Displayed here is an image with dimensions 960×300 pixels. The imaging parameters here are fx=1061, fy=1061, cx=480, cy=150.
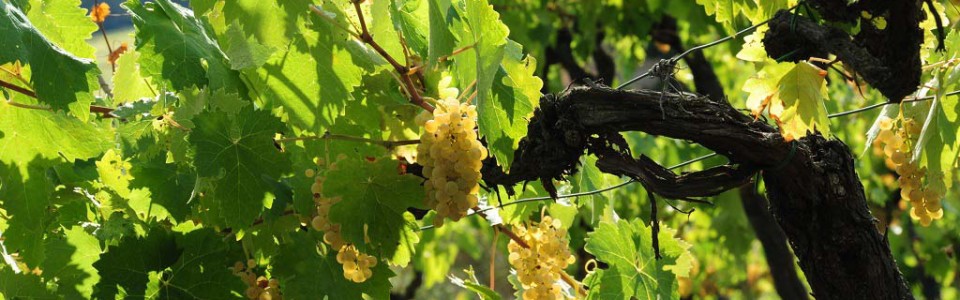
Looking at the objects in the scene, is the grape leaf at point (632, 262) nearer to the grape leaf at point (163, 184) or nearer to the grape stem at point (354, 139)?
the grape stem at point (354, 139)

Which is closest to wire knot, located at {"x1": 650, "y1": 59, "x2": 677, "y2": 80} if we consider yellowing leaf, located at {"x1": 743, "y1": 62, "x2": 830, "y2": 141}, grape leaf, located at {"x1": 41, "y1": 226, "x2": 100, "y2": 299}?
yellowing leaf, located at {"x1": 743, "y1": 62, "x2": 830, "y2": 141}

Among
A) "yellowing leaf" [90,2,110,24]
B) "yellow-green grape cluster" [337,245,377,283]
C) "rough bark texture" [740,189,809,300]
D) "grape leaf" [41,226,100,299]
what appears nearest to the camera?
"yellow-green grape cluster" [337,245,377,283]

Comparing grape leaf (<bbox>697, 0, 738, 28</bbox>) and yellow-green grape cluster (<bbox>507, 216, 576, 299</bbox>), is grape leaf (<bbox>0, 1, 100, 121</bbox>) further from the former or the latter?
grape leaf (<bbox>697, 0, 738, 28</bbox>)

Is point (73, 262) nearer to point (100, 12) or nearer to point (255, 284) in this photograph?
point (255, 284)

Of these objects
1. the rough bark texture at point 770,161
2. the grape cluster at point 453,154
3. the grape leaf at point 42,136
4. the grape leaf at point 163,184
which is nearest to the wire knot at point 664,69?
the rough bark texture at point 770,161

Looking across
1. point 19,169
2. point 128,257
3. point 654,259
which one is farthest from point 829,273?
point 19,169

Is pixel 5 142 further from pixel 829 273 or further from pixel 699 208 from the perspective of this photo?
pixel 699 208
